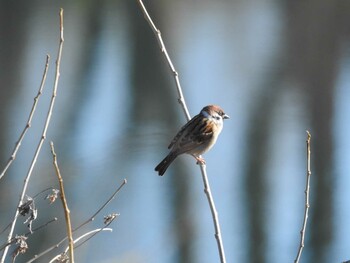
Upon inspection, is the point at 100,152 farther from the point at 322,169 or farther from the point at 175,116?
the point at 322,169

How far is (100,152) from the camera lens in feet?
17.4

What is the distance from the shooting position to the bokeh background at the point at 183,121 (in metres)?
4.59

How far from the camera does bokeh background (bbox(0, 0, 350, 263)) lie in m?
4.59

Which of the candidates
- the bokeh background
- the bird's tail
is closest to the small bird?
the bird's tail

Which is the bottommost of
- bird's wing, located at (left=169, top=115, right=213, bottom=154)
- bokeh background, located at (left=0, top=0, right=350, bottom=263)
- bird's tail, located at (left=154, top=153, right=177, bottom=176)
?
bird's tail, located at (left=154, top=153, right=177, bottom=176)

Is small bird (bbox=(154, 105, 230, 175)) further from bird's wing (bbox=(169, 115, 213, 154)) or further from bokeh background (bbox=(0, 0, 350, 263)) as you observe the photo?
bokeh background (bbox=(0, 0, 350, 263))

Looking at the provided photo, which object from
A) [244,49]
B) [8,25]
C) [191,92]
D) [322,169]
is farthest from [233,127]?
[8,25]

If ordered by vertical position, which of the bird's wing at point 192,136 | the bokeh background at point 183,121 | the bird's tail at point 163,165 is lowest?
the bird's tail at point 163,165

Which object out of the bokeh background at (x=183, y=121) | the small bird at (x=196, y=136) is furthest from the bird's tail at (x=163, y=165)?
the bokeh background at (x=183, y=121)

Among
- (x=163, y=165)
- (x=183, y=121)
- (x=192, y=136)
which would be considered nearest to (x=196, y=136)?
(x=192, y=136)

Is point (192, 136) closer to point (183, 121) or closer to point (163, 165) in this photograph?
point (163, 165)

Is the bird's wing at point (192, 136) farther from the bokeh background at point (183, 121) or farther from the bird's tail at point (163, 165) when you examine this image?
the bokeh background at point (183, 121)

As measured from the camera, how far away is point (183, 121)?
549cm

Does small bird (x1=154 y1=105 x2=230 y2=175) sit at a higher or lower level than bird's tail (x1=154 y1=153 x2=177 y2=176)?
higher
